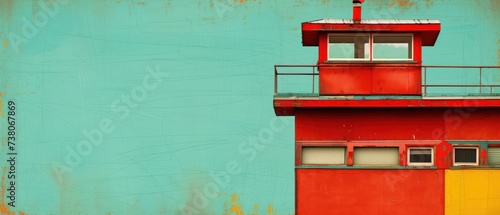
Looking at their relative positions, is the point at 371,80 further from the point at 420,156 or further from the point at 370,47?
the point at 420,156

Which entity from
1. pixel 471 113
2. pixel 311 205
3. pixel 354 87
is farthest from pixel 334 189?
pixel 471 113

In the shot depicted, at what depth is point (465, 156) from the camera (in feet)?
68.1

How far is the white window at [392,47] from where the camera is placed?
21188 mm

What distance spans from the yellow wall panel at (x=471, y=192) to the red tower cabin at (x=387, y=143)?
0.03 m

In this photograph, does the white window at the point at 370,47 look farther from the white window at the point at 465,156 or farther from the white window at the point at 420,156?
the white window at the point at 465,156

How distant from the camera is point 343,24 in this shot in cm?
2106

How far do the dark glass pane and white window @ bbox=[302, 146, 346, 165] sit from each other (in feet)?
10.3

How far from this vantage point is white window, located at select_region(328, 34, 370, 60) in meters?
21.2

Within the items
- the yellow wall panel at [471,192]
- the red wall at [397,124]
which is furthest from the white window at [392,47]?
the yellow wall panel at [471,192]

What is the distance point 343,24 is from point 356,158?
3.75 m

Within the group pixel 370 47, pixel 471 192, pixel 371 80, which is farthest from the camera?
pixel 370 47

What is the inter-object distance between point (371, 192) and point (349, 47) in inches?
162

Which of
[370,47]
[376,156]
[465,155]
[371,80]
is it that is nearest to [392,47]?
[370,47]

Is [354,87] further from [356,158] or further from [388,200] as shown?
[388,200]
